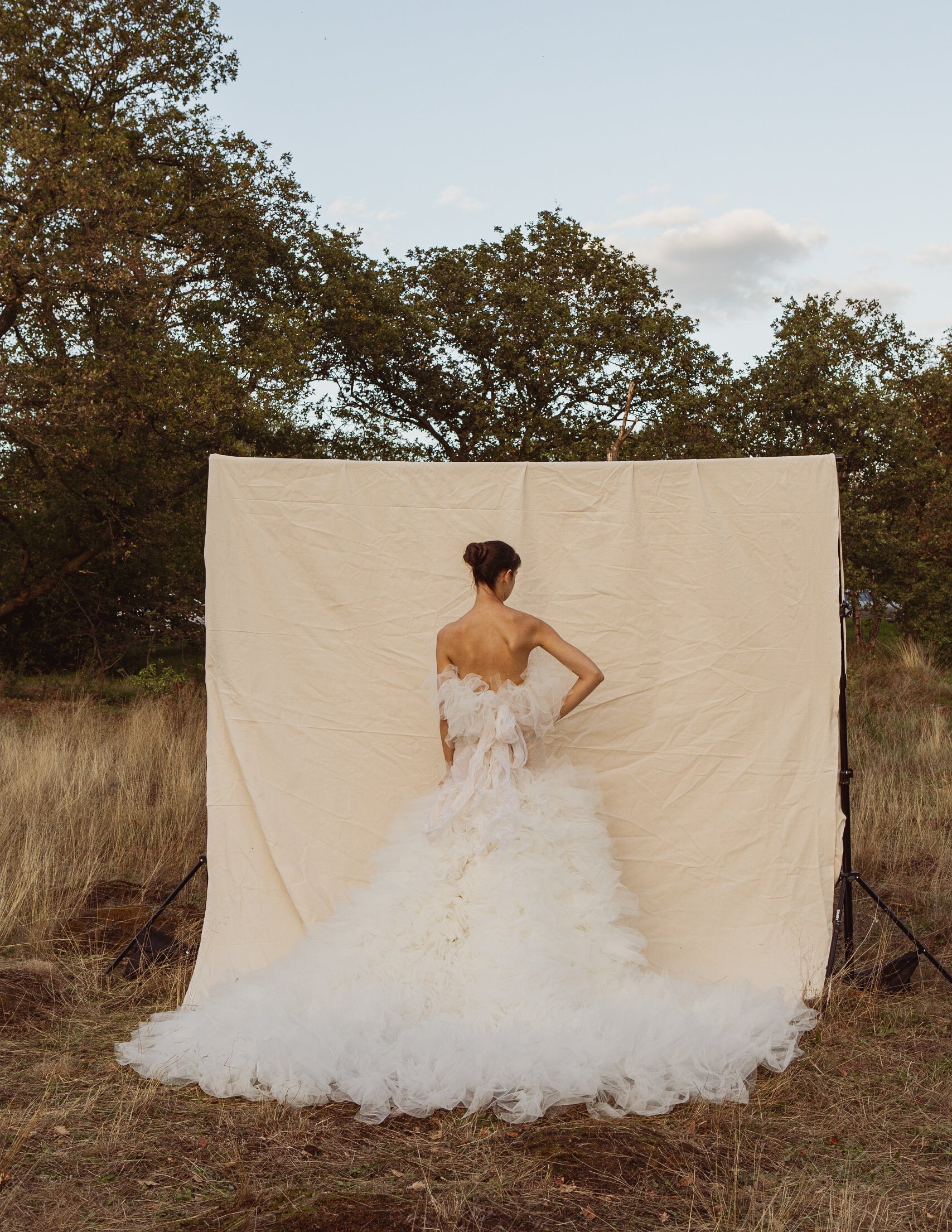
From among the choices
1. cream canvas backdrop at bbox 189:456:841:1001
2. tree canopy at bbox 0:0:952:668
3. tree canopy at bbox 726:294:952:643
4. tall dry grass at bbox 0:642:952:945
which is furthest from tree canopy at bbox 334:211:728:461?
cream canvas backdrop at bbox 189:456:841:1001

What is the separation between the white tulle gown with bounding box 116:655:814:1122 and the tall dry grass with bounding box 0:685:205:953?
→ 65.3 inches

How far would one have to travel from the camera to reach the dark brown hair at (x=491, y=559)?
365cm

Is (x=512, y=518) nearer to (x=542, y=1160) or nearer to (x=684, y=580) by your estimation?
(x=684, y=580)

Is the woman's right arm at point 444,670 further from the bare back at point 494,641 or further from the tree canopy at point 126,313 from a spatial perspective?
the tree canopy at point 126,313

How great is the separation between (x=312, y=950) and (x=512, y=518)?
6.13 ft

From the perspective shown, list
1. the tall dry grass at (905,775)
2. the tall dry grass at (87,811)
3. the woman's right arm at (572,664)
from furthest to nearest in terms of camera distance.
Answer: the tall dry grass at (905,775)
the tall dry grass at (87,811)
the woman's right arm at (572,664)

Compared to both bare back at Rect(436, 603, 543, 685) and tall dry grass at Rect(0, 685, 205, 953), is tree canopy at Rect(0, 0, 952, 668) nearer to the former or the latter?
tall dry grass at Rect(0, 685, 205, 953)

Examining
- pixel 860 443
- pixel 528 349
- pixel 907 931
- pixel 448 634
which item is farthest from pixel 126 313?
pixel 860 443

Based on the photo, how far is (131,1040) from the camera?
11.4ft

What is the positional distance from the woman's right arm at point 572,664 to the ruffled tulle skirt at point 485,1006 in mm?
318

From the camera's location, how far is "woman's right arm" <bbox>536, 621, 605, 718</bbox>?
3635mm

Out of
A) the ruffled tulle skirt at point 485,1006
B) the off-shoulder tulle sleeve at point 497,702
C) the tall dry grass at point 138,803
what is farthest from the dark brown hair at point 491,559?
the tall dry grass at point 138,803

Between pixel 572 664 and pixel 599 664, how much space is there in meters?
0.49

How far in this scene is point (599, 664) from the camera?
414 cm
